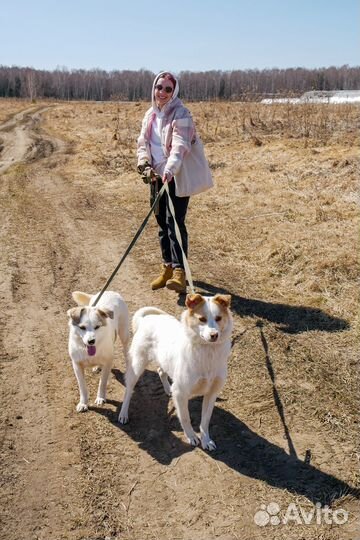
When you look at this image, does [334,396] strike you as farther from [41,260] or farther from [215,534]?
[41,260]

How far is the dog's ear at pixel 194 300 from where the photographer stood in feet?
11.5

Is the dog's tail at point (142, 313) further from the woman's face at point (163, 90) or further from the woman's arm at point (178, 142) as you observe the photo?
the woman's face at point (163, 90)

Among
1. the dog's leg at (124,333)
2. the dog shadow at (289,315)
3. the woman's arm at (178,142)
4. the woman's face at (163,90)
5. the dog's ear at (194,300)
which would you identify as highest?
the woman's face at (163,90)

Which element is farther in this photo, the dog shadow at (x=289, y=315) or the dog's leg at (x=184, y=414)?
the dog shadow at (x=289, y=315)

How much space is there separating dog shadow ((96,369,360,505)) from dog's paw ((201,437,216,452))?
37mm

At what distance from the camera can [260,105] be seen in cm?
2306

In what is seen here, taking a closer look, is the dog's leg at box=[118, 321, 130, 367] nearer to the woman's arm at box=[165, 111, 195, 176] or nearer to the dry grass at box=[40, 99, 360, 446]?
the dry grass at box=[40, 99, 360, 446]

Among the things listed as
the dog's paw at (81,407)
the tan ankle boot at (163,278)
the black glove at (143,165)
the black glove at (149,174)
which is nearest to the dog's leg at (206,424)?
the dog's paw at (81,407)

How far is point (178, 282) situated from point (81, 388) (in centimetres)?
232

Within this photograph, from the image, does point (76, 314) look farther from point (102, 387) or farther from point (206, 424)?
point (206, 424)

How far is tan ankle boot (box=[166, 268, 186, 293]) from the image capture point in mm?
6312

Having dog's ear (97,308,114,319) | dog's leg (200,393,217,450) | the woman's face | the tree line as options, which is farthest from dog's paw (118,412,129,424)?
the tree line

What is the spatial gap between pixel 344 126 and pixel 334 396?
44.8ft
